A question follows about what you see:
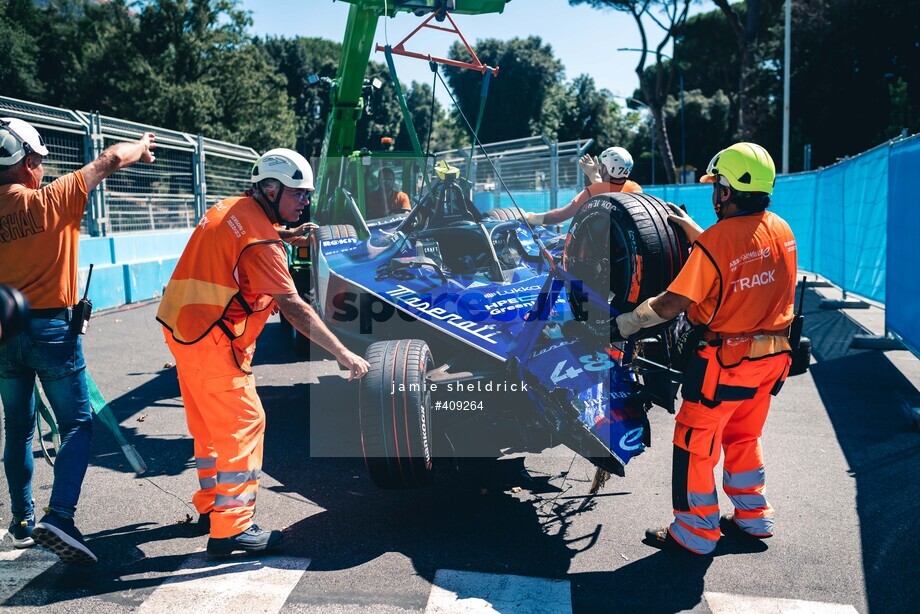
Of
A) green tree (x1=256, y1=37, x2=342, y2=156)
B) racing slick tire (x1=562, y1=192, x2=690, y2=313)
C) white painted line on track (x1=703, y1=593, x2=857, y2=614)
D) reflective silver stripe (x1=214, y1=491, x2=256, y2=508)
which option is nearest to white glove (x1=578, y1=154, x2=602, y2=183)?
racing slick tire (x1=562, y1=192, x2=690, y2=313)

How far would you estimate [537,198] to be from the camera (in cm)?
1734

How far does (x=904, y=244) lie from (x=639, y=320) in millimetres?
4793

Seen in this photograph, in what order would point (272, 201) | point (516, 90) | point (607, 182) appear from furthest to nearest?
1. point (516, 90)
2. point (607, 182)
3. point (272, 201)

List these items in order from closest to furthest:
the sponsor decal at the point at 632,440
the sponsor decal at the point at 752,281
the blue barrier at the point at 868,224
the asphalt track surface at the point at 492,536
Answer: the asphalt track surface at the point at 492,536 → the sponsor decal at the point at 752,281 → the sponsor decal at the point at 632,440 → the blue barrier at the point at 868,224

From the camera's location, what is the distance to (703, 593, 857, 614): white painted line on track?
318 cm

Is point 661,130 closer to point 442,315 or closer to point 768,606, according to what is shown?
point 442,315

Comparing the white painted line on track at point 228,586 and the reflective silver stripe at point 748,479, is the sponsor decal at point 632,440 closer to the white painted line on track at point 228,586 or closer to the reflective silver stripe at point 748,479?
the reflective silver stripe at point 748,479

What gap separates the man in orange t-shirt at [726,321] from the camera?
11.8 ft

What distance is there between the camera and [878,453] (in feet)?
16.7

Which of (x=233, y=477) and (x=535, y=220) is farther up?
(x=535, y=220)

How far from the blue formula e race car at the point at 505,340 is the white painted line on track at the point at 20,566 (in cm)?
167

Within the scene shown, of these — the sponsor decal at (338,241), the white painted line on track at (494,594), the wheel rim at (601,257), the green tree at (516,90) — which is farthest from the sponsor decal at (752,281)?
the green tree at (516,90)

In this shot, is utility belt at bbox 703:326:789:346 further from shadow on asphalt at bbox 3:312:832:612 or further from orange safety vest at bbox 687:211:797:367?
shadow on asphalt at bbox 3:312:832:612

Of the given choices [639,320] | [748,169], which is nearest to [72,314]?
[639,320]
